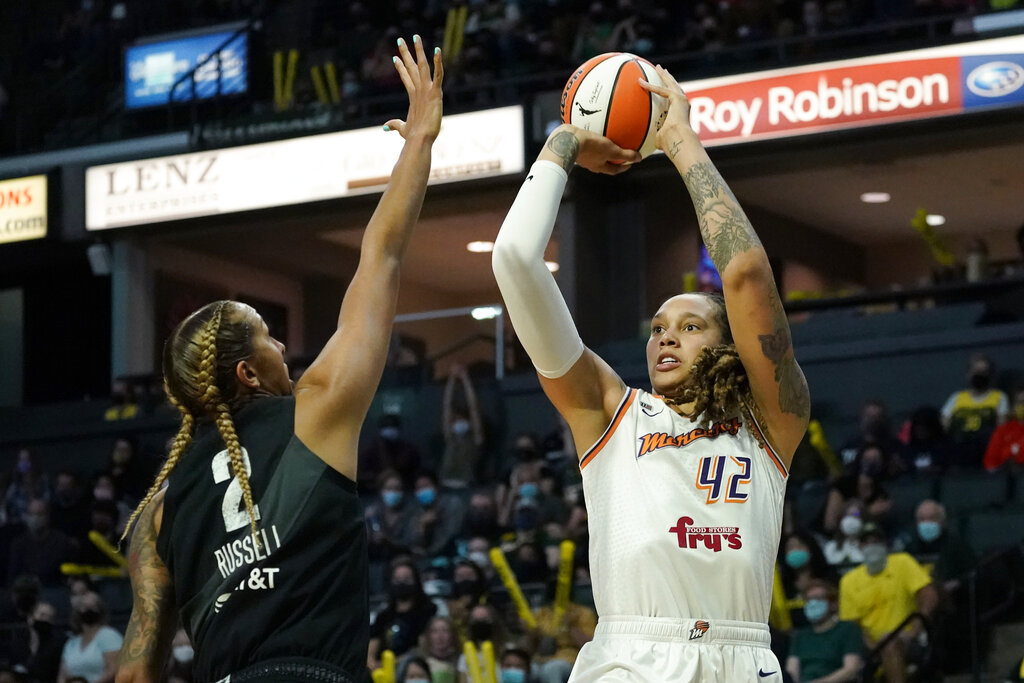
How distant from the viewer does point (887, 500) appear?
11727mm

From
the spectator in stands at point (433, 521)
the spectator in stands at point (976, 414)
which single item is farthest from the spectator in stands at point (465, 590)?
the spectator in stands at point (976, 414)

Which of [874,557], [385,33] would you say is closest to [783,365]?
[874,557]

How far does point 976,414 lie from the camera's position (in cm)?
1293

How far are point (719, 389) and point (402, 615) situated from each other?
845cm

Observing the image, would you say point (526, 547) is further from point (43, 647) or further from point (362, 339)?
point (362, 339)

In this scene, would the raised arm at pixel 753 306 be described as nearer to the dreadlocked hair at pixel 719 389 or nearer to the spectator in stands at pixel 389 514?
the dreadlocked hair at pixel 719 389

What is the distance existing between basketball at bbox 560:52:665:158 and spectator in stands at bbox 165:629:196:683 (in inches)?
354

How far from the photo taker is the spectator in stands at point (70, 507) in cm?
1586

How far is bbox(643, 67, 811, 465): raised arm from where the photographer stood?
362 cm

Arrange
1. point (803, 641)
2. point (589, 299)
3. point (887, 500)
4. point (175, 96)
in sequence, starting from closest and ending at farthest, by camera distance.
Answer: point (803, 641) < point (887, 500) < point (589, 299) < point (175, 96)

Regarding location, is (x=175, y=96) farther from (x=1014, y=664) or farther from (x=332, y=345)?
(x=332, y=345)

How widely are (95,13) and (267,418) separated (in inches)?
867

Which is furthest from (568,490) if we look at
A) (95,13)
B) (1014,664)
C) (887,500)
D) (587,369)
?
(95,13)

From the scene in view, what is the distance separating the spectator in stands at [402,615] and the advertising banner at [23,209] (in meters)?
10.5
